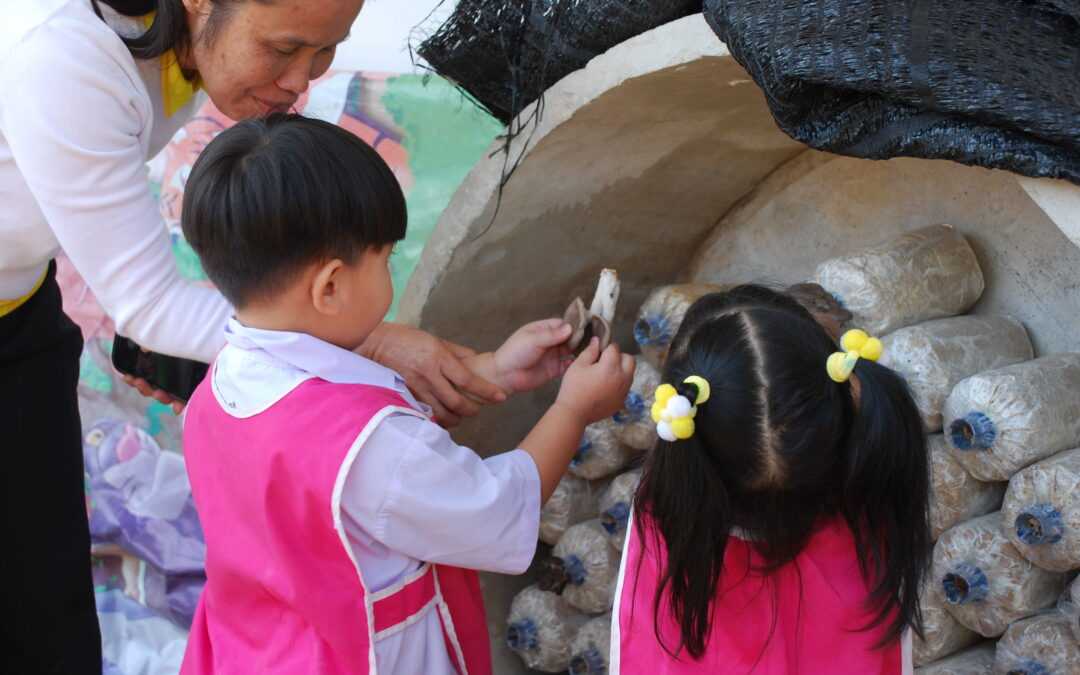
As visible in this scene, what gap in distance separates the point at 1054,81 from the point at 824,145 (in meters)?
0.30

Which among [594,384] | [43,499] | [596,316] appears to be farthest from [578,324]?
[43,499]

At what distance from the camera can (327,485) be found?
47.8 inches

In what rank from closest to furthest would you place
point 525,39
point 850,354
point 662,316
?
point 850,354 < point 525,39 < point 662,316

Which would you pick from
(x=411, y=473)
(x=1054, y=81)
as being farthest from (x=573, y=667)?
(x=1054, y=81)

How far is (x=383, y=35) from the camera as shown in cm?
334

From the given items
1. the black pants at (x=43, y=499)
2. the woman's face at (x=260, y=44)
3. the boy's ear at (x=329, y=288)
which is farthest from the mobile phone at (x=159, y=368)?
the boy's ear at (x=329, y=288)

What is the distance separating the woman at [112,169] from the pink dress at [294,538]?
19 centimetres

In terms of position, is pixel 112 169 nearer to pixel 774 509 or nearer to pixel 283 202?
pixel 283 202

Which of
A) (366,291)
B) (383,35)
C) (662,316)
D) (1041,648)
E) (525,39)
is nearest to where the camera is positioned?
(366,291)

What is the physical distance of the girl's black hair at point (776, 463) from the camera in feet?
3.97

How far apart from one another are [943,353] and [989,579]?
32 centimetres

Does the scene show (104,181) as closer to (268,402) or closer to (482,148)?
(268,402)

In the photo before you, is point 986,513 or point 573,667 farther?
point 573,667

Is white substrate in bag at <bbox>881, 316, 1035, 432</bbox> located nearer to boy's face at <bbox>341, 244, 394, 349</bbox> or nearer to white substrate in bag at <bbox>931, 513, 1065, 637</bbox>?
white substrate in bag at <bbox>931, 513, 1065, 637</bbox>
